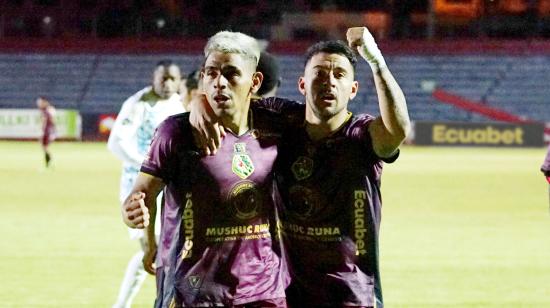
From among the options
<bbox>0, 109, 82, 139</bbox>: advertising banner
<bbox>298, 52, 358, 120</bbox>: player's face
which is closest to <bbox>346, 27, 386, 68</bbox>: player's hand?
<bbox>298, 52, 358, 120</bbox>: player's face

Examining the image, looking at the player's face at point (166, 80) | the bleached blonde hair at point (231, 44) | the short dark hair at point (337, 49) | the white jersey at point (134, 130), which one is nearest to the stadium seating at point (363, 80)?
the white jersey at point (134, 130)

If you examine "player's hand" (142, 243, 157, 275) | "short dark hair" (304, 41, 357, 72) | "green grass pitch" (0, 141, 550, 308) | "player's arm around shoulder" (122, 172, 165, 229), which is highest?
→ "short dark hair" (304, 41, 357, 72)

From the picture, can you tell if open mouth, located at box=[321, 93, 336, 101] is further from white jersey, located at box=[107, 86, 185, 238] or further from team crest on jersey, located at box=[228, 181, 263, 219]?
white jersey, located at box=[107, 86, 185, 238]

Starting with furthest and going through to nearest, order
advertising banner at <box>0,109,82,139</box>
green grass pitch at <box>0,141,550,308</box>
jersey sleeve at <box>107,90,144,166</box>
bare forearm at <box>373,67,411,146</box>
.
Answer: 1. advertising banner at <box>0,109,82,139</box>
2. green grass pitch at <box>0,141,550,308</box>
3. jersey sleeve at <box>107,90,144,166</box>
4. bare forearm at <box>373,67,411,146</box>

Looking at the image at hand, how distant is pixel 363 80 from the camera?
47.3 metres

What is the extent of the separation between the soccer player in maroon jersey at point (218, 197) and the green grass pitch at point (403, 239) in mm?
5229

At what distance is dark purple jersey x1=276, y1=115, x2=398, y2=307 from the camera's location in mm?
4953

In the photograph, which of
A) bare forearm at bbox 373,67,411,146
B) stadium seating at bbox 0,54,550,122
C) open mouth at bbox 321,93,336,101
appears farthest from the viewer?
stadium seating at bbox 0,54,550,122

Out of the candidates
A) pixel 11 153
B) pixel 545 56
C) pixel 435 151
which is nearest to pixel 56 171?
pixel 11 153

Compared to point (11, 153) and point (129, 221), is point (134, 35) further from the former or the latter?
point (129, 221)

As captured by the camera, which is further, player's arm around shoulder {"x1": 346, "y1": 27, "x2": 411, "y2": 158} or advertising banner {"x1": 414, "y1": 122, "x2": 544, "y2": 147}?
advertising banner {"x1": 414, "y1": 122, "x2": 544, "y2": 147}

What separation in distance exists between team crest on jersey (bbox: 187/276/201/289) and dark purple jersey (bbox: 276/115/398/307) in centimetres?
58

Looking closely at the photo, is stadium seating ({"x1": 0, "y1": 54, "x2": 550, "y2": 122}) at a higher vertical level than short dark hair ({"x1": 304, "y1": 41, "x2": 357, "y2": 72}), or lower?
lower

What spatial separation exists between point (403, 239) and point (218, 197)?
10.2m
